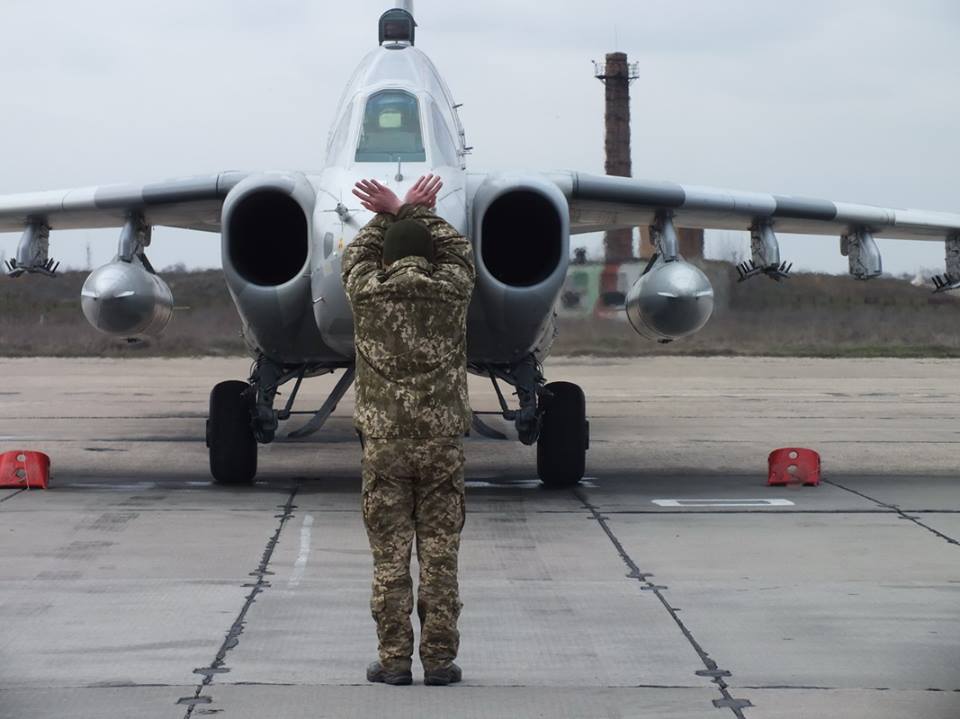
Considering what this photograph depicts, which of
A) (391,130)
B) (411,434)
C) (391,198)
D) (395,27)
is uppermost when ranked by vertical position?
(395,27)

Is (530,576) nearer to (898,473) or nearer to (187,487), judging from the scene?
(187,487)

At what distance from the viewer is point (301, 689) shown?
214 inches

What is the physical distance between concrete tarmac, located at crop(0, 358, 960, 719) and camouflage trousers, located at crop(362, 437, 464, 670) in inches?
8.2

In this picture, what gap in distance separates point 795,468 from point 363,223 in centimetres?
460

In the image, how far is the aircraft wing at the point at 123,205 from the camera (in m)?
12.3

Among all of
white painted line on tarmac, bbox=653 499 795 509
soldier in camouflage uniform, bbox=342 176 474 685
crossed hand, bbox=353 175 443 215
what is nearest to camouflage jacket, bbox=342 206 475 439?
soldier in camouflage uniform, bbox=342 176 474 685

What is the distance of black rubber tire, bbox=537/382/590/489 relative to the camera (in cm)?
1175

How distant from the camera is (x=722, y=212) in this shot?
44.6ft

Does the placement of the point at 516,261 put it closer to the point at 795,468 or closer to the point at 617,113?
the point at 795,468

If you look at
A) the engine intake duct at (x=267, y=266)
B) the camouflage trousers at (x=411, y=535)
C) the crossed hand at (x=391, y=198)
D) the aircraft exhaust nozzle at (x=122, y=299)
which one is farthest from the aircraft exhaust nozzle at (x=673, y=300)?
the camouflage trousers at (x=411, y=535)

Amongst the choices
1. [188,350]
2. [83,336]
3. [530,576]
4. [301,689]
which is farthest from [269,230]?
[83,336]

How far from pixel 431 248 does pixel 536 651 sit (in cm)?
173

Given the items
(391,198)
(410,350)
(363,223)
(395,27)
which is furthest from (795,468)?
(410,350)

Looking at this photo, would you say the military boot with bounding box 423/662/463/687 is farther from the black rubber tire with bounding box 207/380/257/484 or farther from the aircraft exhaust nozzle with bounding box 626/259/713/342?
the aircraft exhaust nozzle with bounding box 626/259/713/342
